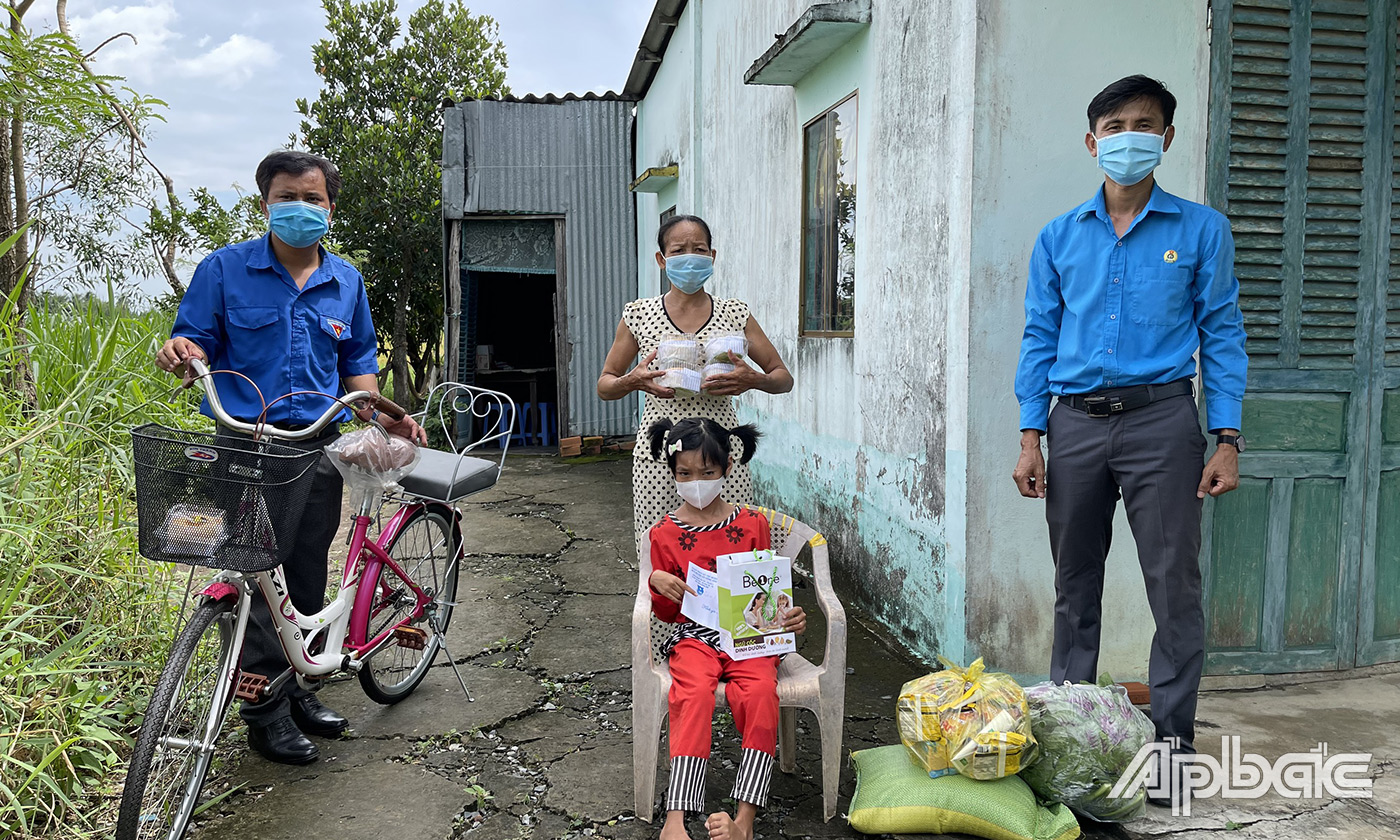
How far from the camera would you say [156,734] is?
2354 millimetres

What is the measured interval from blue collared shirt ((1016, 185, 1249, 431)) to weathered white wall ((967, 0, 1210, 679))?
1.87 ft

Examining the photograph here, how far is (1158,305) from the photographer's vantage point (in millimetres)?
2818

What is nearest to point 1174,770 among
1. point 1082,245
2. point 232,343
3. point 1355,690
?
point 1355,690

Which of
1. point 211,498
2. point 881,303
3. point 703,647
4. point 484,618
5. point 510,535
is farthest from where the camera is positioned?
point 510,535

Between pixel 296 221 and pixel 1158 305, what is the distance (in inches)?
108

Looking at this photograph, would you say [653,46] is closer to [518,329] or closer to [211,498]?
[518,329]

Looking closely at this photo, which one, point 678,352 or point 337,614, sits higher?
point 678,352

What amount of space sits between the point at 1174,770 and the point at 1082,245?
65.5 inches

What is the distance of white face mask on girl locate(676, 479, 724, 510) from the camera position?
2816 mm

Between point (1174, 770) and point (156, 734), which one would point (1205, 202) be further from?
point (156, 734)

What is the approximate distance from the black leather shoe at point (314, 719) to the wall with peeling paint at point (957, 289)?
2.37 meters

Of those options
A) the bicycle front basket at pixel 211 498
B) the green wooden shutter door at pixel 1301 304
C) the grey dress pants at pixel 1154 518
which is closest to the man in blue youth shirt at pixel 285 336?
the bicycle front basket at pixel 211 498

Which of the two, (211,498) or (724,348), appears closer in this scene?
(211,498)

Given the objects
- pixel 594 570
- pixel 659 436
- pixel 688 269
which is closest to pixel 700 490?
pixel 659 436
